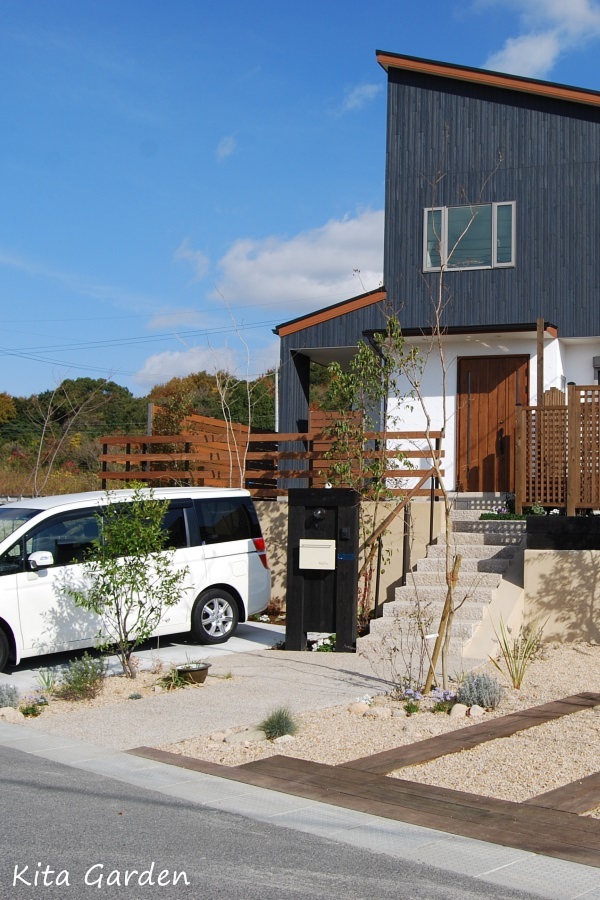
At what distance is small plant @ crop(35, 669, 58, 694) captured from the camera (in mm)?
9117

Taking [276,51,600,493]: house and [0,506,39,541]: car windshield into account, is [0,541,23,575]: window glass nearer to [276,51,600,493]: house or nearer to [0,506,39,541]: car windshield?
[0,506,39,541]: car windshield

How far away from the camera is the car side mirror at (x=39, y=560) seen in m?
10.2

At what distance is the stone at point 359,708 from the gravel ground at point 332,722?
32 mm

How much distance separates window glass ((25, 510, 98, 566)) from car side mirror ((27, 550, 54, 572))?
0.15 metres

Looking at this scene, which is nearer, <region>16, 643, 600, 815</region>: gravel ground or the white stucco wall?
<region>16, 643, 600, 815</region>: gravel ground

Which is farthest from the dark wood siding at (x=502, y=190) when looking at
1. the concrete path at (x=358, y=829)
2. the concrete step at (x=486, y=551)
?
the concrete path at (x=358, y=829)

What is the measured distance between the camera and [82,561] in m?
10.7

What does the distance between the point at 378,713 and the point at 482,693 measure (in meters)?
0.88

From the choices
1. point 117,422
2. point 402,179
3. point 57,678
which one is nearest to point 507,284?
point 402,179

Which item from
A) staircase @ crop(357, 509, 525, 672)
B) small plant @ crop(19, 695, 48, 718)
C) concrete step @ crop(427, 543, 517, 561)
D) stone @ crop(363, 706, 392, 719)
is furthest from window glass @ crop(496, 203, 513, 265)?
small plant @ crop(19, 695, 48, 718)

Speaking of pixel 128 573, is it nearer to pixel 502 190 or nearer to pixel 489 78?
pixel 502 190

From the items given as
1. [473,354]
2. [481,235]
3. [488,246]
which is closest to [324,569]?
[473,354]

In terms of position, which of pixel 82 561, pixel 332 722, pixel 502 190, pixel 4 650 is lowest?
pixel 332 722

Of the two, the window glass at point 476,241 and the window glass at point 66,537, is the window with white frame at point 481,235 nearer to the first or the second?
the window glass at point 476,241
